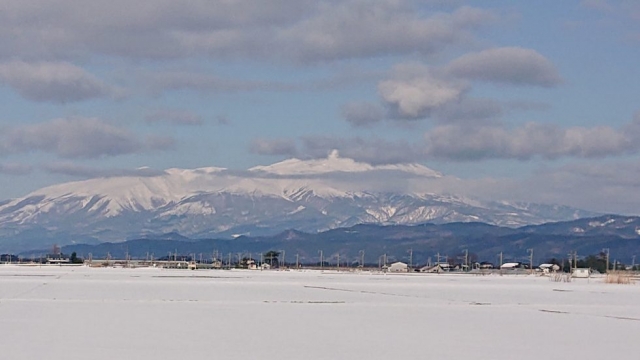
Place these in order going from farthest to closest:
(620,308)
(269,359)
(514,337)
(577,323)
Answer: (620,308) < (577,323) < (514,337) < (269,359)

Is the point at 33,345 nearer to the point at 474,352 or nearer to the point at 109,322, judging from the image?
the point at 109,322

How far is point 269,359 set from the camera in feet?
55.7

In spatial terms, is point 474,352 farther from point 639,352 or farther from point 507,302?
point 507,302

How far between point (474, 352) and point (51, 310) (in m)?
13.7

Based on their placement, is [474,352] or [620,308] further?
[620,308]

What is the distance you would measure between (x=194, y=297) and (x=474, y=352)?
20643 mm

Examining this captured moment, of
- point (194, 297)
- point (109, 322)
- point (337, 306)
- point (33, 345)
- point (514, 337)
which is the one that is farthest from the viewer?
point (194, 297)

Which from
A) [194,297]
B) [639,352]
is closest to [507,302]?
[194,297]

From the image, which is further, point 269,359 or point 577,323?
point 577,323

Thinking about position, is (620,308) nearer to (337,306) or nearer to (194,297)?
(337,306)

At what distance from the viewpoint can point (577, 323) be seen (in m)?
26.2

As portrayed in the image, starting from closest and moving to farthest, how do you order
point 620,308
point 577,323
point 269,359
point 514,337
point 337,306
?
point 269,359 → point 514,337 → point 577,323 → point 337,306 → point 620,308

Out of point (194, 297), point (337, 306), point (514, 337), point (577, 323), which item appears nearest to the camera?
point (514, 337)

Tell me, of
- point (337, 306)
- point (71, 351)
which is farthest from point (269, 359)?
point (337, 306)
